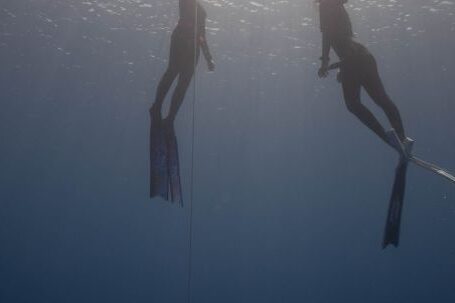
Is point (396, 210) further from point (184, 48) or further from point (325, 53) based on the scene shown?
point (184, 48)

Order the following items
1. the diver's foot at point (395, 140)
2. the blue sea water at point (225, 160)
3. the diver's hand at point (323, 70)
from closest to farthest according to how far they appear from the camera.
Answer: the diver's foot at point (395, 140) → the diver's hand at point (323, 70) → the blue sea water at point (225, 160)

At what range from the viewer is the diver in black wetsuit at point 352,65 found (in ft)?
13.1

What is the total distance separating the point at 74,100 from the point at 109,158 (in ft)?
30.2

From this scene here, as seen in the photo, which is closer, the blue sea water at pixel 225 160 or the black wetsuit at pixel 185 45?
the black wetsuit at pixel 185 45

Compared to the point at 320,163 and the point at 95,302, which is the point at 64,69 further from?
the point at 95,302

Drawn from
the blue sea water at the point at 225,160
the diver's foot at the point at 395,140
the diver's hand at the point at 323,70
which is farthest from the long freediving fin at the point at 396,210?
the blue sea water at the point at 225,160

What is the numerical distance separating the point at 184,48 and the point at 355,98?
1630 mm

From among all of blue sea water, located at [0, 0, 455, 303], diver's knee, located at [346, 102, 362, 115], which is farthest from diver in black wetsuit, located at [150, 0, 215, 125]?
diver's knee, located at [346, 102, 362, 115]

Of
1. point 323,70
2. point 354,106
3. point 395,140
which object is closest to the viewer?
point 395,140

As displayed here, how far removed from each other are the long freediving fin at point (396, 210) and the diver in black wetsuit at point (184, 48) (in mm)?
2160

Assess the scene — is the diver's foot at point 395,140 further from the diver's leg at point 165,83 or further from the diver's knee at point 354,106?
the diver's leg at point 165,83

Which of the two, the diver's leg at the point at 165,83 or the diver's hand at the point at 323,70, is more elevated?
the diver's hand at the point at 323,70

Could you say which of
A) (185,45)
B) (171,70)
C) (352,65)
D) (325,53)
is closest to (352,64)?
(352,65)

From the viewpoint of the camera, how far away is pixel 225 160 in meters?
33.8
